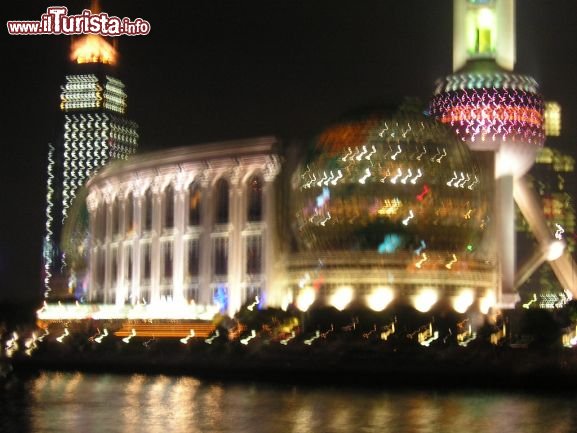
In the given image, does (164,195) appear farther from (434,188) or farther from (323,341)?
(323,341)

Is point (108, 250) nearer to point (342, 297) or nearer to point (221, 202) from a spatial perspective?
point (221, 202)

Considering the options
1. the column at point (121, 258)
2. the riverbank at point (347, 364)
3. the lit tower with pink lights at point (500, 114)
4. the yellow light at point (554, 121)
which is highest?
the yellow light at point (554, 121)

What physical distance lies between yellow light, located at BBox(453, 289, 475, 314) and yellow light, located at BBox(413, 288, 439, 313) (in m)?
1.81

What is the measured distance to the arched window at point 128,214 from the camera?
108562 mm

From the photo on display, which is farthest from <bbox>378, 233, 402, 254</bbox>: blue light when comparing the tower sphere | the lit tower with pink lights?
the tower sphere

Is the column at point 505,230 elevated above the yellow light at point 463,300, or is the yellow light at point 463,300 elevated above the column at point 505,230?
the column at point 505,230

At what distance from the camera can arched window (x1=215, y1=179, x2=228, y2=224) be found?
326 ft

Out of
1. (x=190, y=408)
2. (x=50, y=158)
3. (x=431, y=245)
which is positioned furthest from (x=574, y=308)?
(x=50, y=158)

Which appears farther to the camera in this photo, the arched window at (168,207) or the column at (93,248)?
the column at (93,248)

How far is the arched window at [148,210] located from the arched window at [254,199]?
11.9 metres

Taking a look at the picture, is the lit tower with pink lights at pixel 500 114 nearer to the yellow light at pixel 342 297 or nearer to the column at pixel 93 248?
the yellow light at pixel 342 297

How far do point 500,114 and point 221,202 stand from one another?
83.7ft

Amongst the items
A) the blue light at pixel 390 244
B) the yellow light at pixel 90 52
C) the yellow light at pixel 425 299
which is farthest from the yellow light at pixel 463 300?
the yellow light at pixel 90 52

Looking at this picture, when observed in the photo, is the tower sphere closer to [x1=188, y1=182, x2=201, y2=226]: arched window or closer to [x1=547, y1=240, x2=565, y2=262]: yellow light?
[x1=547, y1=240, x2=565, y2=262]: yellow light
